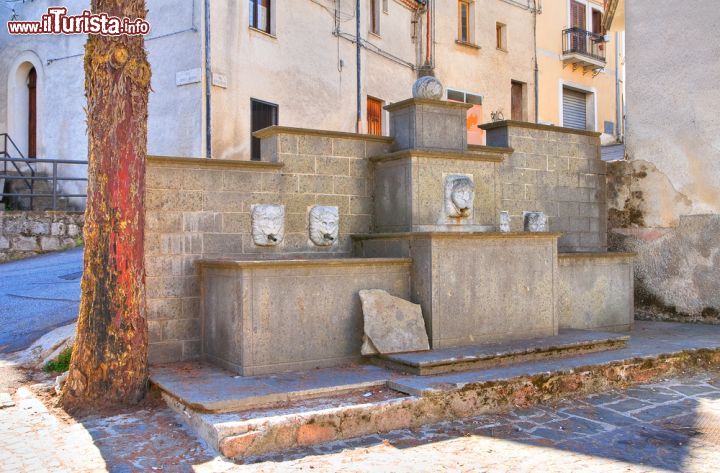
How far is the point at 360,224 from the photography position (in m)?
8.09

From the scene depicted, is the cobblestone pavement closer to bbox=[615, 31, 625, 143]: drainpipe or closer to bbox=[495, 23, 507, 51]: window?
bbox=[495, 23, 507, 51]: window

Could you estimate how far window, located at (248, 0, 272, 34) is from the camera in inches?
597

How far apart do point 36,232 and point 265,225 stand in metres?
8.66

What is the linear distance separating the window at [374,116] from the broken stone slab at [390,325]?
1221 cm

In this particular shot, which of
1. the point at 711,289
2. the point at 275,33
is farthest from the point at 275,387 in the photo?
the point at 275,33

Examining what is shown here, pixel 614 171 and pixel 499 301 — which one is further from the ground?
pixel 614 171

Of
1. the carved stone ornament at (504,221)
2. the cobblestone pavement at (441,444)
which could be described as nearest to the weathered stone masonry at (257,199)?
the carved stone ornament at (504,221)

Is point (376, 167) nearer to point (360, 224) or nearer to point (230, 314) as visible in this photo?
point (360, 224)

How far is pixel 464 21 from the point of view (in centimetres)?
2144

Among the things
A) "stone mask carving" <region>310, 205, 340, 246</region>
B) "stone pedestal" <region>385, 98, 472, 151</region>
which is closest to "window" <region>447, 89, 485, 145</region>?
"stone pedestal" <region>385, 98, 472, 151</region>

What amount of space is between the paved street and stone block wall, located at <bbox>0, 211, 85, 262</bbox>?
67cm

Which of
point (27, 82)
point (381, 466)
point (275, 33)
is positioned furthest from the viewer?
point (27, 82)

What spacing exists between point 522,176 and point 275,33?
820 centimetres

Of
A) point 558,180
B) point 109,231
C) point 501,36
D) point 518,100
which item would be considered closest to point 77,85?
point 558,180
